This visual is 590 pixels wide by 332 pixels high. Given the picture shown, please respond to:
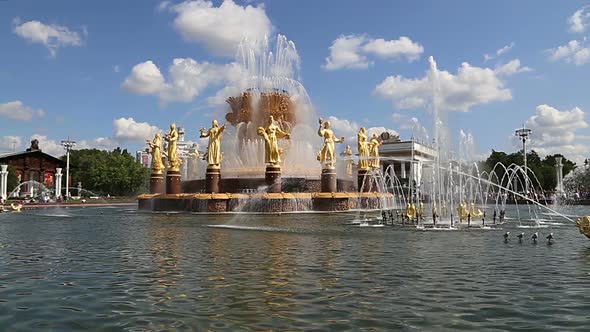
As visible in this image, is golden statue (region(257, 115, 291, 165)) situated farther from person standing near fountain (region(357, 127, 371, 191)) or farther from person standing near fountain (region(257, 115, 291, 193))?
person standing near fountain (region(357, 127, 371, 191))

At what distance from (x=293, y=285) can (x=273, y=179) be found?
2156cm

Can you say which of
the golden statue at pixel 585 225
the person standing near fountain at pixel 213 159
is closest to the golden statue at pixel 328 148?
the person standing near fountain at pixel 213 159

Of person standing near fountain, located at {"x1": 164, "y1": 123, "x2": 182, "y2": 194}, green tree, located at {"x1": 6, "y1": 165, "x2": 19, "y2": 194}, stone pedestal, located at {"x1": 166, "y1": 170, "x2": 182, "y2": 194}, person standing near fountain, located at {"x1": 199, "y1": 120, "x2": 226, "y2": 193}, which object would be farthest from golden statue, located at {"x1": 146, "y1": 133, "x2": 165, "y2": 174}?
green tree, located at {"x1": 6, "y1": 165, "x2": 19, "y2": 194}

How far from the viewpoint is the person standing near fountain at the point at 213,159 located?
99.3 ft

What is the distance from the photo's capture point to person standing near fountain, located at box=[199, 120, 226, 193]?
30.3 metres

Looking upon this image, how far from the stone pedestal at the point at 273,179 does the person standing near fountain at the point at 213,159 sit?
329 cm

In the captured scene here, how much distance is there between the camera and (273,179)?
96.1 ft

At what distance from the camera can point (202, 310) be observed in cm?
624

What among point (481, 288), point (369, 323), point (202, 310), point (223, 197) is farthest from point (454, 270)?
point (223, 197)

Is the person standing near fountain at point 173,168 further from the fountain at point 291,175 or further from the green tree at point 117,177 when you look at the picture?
the green tree at point 117,177

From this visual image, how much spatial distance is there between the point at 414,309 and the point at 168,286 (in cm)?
381

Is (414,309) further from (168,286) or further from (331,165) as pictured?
(331,165)

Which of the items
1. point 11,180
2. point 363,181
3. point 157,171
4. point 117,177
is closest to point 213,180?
point 157,171

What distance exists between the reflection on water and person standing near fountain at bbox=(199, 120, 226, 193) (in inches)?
648
